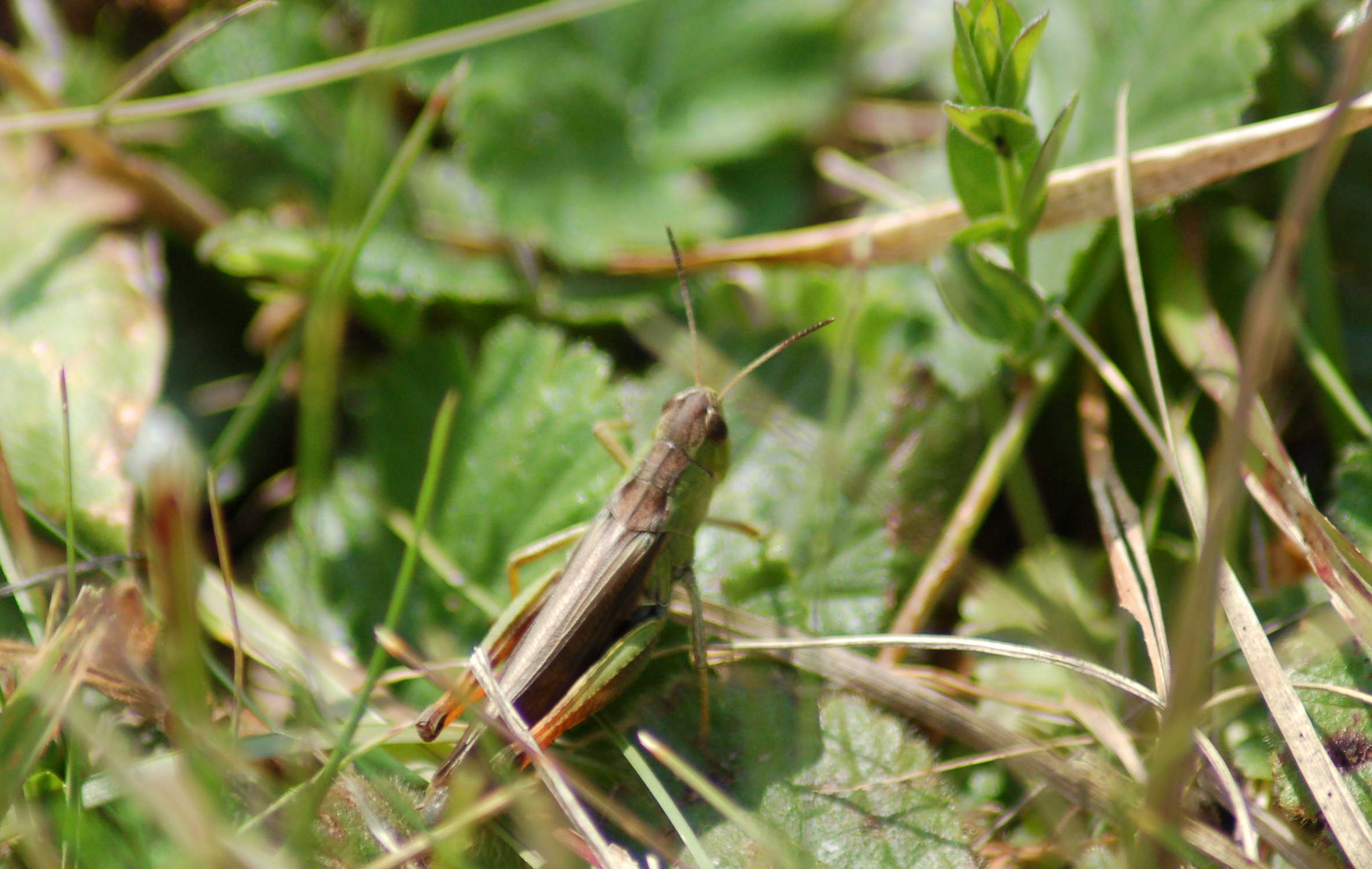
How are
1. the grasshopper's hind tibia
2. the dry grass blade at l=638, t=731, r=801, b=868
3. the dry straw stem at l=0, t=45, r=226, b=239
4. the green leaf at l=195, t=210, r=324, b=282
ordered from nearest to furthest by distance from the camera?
1. the dry grass blade at l=638, t=731, r=801, b=868
2. the grasshopper's hind tibia
3. the green leaf at l=195, t=210, r=324, b=282
4. the dry straw stem at l=0, t=45, r=226, b=239

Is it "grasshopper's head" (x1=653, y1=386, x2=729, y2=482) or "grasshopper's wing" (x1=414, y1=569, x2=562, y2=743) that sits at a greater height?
"grasshopper's head" (x1=653, y1=386, x2=729, y2=482)

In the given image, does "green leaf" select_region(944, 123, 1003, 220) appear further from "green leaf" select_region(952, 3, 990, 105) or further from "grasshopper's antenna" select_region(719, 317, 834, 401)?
"grasshopper's antenna" select_region(719, 317, 834, 401)

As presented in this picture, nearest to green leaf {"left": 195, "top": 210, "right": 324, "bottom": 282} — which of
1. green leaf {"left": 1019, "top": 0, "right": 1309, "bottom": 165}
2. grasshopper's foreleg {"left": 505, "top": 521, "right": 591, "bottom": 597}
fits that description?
grasshopper's foreleg {"left": 505, "top": 521, "right": 591, "bottom": 597}

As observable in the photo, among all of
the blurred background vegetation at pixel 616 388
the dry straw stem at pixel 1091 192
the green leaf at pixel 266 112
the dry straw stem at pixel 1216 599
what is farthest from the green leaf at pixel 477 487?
the dry straw stem at pixel 1216 599

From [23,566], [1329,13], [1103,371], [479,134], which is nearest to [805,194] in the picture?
[479,134]

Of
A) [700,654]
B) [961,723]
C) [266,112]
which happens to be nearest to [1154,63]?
[961,723]

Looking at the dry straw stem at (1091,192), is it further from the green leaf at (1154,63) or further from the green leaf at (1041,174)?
the green leaf at (1041,174)

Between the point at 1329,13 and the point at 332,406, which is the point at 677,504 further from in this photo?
the point at 1329,13
